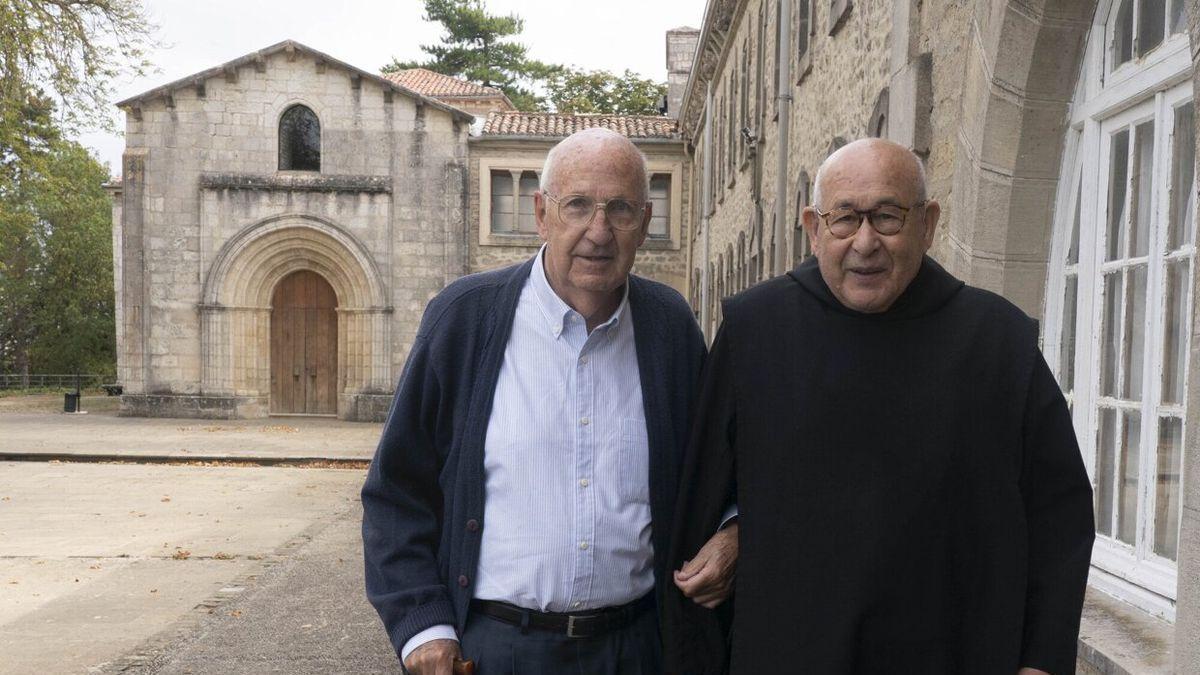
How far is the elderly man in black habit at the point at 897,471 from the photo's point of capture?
84.9 inches

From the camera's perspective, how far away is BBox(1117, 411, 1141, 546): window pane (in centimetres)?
359

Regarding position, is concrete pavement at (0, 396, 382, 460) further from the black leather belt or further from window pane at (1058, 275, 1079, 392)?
the black leather belt

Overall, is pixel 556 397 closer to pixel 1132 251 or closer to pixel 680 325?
pixel 680 325

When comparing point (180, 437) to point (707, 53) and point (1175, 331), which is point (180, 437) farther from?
point (1175, 331)

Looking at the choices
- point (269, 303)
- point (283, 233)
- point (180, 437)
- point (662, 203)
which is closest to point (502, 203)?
point (662, 203)

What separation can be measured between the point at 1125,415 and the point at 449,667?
252cm

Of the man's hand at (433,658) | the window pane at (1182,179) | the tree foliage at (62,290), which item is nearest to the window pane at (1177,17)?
the window pane at (1182,179)

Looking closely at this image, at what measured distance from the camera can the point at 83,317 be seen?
140 feet

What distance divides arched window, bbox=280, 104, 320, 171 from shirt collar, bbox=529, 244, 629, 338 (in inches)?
912

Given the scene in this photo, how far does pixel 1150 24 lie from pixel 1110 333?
1.05 meters

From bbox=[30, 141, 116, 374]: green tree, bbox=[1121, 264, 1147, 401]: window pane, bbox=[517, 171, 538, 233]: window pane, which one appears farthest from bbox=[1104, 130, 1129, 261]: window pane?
bbox=[30, 141, 116, 374]: green tree

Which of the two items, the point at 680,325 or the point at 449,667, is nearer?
the point at 449,667

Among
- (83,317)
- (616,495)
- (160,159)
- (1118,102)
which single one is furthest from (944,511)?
(83,317)

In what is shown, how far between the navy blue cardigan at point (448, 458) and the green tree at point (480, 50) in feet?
157
